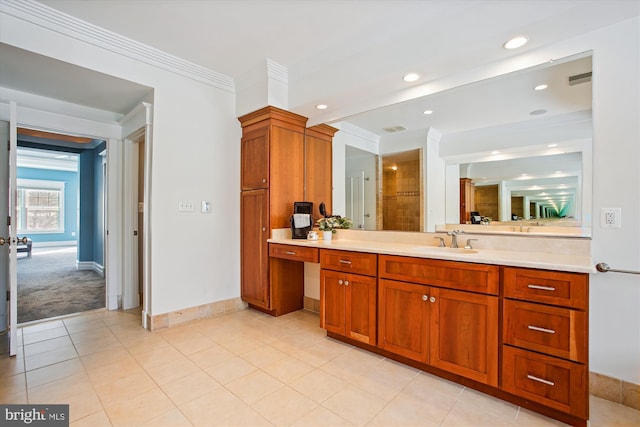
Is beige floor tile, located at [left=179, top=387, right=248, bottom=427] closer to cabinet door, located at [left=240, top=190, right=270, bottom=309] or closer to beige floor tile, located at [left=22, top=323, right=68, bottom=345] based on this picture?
cabinet door, located at [left=240, top=190, right=270, bottom=309]

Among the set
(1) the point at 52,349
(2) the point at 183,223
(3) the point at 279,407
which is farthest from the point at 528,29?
(1) the point at 52,349

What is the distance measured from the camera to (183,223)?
10.2 feet

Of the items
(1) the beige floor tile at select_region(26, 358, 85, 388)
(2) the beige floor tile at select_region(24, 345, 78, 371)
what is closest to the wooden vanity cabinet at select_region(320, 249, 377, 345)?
(1) the beige floor tile at select_region(26, 358, 85, 388)

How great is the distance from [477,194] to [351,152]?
4.48ft

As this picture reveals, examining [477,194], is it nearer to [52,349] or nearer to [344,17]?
[344,17]

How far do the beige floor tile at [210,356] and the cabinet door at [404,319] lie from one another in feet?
3.97

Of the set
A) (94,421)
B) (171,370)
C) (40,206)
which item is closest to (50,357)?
(171,370)

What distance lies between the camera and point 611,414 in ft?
5.33

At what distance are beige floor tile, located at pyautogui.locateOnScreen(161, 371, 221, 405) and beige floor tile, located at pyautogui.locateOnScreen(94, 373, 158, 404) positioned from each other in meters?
0.12

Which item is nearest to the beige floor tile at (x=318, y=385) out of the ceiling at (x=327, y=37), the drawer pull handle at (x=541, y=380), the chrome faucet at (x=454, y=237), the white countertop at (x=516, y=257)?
the white countertop at (x=516, y=257)

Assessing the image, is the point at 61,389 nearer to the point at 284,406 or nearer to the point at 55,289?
the point at 284,406

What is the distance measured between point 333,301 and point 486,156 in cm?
176

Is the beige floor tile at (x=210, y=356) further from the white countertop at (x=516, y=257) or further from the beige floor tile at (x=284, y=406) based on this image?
the white countertop at (x=516, y=257)

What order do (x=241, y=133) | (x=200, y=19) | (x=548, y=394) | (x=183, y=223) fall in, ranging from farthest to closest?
(x=241, y=133) → (x=183, y=223) → (x=200, y=19) → (x=548, y=394)
